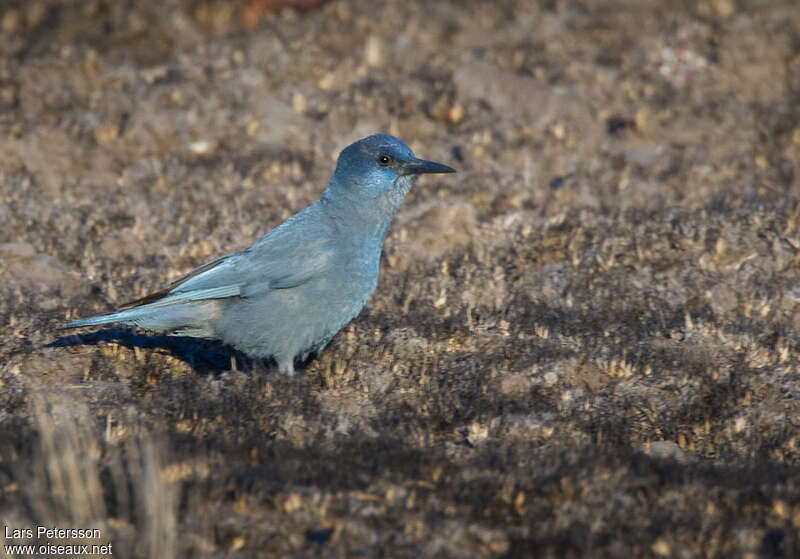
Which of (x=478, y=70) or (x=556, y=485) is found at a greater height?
(x=478, y=70)

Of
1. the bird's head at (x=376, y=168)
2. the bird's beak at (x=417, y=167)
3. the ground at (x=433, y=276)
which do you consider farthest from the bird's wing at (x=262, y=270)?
the bird's beak at (x=417, y=167)

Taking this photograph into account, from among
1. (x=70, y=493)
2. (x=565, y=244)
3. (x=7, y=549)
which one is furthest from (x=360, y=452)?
(x=565, y=244)

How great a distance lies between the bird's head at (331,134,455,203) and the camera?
241 inches

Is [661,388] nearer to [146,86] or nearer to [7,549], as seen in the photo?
[7,549]

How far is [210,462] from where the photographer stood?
15.4 feet

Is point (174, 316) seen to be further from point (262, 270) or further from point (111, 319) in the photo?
point (262, 270)

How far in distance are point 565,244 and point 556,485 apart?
3409 mm

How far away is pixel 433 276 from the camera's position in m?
7.25

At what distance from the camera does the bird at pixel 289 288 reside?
5.76 metres

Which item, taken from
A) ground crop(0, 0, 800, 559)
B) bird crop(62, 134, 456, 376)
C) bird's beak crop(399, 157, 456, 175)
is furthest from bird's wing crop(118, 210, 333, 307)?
bird's beak crop(399, 157, 456, 175)

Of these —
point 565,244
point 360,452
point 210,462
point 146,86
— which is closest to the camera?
point 210,462

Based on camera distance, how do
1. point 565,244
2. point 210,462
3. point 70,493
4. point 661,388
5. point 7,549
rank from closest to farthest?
point 7,549
point 70,493
point 210,462
point 661,388
point 565,244

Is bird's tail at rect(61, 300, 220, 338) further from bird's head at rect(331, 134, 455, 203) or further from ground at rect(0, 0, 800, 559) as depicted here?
bird's head at rect(331, 134, 455, 203)

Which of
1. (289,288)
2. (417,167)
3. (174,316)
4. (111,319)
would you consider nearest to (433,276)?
(417,167)
